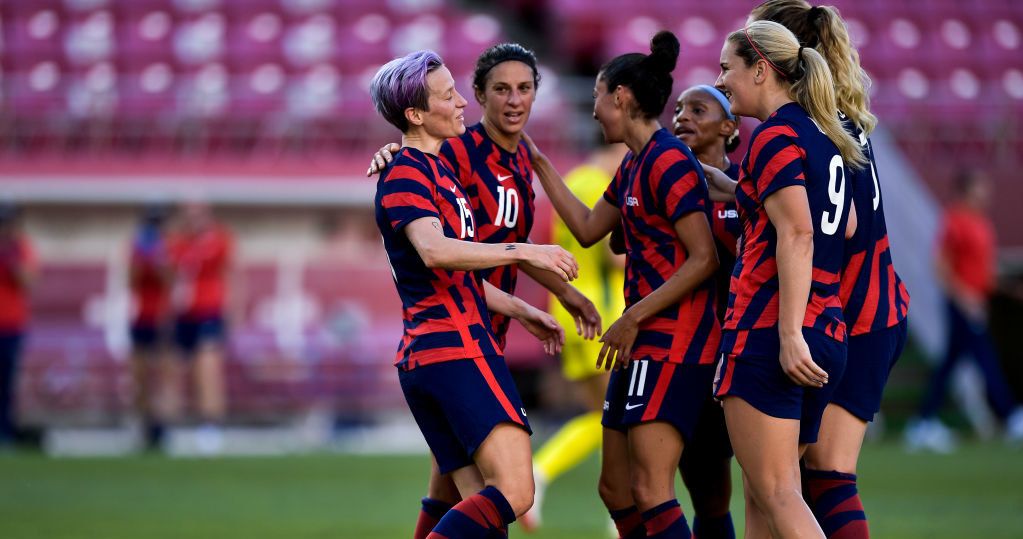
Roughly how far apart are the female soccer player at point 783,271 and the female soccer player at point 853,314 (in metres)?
0.19

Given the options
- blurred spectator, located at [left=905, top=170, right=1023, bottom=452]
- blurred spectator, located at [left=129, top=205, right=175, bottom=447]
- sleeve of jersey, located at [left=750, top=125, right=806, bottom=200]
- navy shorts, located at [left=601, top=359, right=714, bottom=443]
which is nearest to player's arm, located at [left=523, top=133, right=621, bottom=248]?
navy shorts, located at [left=601, top=359, right=714, bottom=443]

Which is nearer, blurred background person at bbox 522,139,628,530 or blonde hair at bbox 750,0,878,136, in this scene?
blonde hair at bbox 750,0,878,136

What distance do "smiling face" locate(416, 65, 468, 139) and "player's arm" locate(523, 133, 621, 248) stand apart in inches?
24.5

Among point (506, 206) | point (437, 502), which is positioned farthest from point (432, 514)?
point (506, 206)

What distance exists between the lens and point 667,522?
4285 mm

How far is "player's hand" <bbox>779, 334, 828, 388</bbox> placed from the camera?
12.1 feet

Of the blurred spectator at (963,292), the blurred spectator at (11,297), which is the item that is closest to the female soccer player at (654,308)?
the blurred spectator at (963,292)

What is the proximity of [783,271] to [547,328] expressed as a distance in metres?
1.06

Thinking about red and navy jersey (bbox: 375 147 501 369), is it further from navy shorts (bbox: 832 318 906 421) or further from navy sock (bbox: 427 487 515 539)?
navy shorts (bbox: 832 318 906 421)

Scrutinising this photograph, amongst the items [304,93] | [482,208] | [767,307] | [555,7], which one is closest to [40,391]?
[304,93]

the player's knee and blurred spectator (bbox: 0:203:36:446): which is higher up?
blurred spectator (bbox: 0:203:36:446)

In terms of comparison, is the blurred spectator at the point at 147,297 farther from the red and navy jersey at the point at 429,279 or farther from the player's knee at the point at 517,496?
the player's knee at the point at 517,496

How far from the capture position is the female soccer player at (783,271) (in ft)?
12.2

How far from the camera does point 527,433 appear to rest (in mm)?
4121
